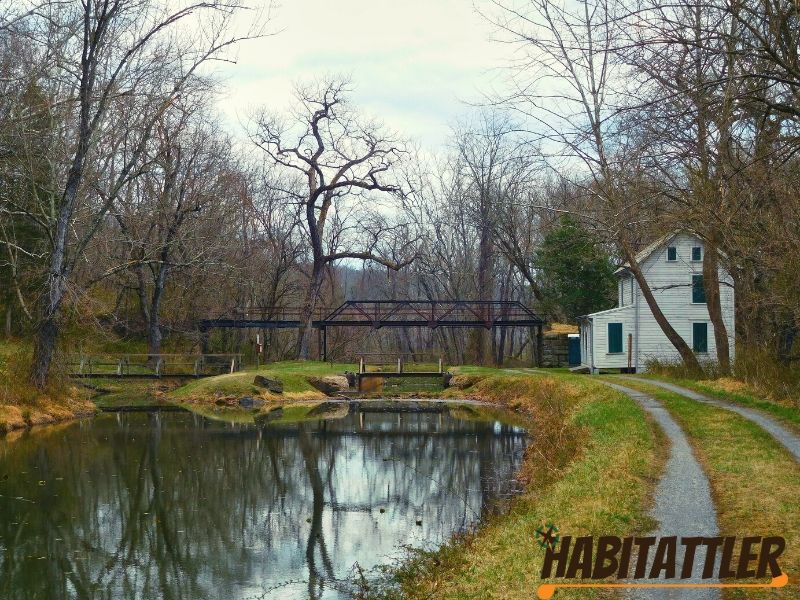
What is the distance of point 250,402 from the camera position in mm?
33875

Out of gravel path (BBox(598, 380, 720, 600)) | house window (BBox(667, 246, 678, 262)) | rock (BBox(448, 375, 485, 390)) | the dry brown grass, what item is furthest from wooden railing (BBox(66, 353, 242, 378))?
gravel path (BBox(598, 380, 720, 600))

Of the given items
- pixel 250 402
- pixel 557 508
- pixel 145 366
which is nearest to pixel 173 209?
pixel 145 366

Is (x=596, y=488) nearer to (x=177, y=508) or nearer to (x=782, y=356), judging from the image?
(x=177, y=508)

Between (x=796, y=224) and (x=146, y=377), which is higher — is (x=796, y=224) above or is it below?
above

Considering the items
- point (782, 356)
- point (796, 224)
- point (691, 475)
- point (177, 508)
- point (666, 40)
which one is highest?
point (666, 40)

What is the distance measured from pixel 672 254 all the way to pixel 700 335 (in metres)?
3.84

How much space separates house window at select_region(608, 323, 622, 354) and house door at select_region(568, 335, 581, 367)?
232 inches

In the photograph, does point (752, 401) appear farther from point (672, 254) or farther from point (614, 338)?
point (672, 254)

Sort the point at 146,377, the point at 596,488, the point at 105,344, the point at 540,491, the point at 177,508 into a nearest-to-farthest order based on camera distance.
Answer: the point at 596,488 < the point at 540,491 < the point at 177,508 < the point at 146,377 < the point at 105,344

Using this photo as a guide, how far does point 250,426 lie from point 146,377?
14.3 metres

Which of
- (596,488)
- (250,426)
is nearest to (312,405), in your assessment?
(250,426)

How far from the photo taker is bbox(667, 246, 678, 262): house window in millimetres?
40500

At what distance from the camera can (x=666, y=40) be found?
1193 centimetres

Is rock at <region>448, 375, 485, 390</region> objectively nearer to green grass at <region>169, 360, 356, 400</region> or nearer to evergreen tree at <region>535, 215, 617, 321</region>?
green grass at <region>169, 360, 356, 400</region>
